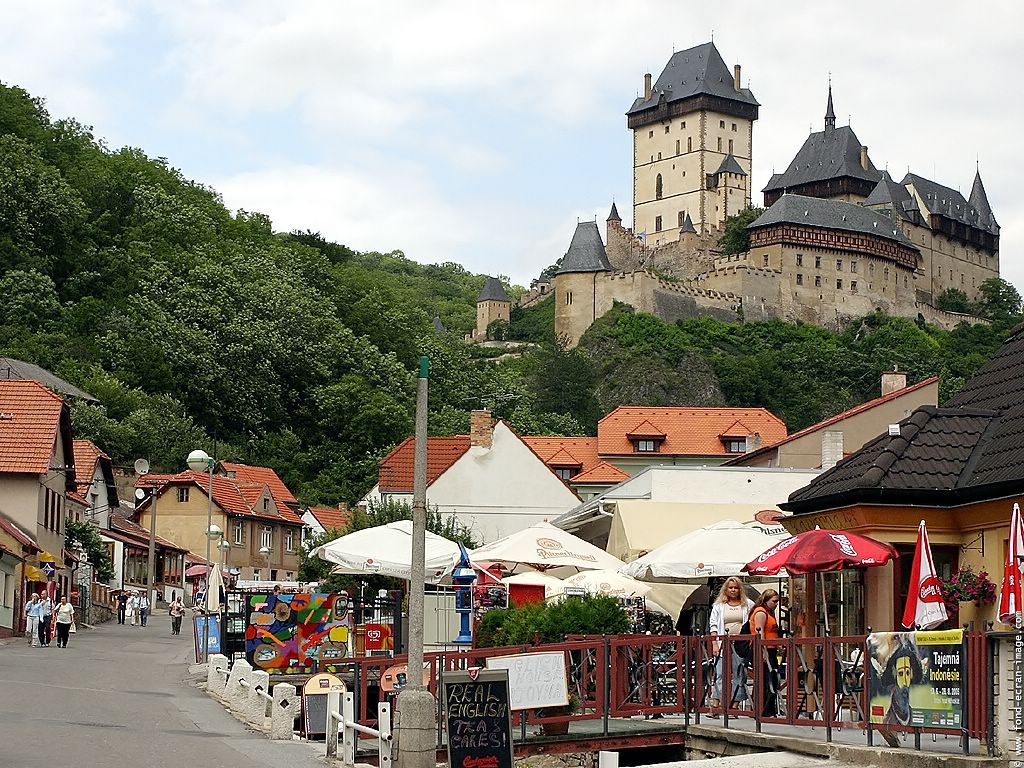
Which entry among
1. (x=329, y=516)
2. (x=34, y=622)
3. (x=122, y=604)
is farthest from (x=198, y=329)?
(x=34, y=622)

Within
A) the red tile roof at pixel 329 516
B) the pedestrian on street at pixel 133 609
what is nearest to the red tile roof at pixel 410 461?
the pedestrian on street at pixel 133 609

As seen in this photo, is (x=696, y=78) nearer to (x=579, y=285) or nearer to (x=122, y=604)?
(x=579, y=285)

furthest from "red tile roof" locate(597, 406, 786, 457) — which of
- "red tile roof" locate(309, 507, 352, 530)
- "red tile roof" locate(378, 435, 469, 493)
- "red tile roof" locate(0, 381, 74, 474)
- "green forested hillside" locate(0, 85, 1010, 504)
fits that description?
"red tile roof" locate(0, 381, 74, 474)

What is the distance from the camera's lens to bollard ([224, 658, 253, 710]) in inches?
814

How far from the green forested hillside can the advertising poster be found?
213 ft

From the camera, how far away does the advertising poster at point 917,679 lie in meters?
12.5

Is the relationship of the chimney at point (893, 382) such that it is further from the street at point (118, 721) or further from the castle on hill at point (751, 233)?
the castle on hill at point (751, 233)

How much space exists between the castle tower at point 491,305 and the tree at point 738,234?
2201cm

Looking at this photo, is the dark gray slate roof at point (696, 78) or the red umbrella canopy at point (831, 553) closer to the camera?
the red umbrella canopy at point (831, 553)

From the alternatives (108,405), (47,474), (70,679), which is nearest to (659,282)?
(108,405)

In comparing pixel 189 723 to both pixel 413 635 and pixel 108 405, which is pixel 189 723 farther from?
pixel 108 405

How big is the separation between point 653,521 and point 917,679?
48.7ft

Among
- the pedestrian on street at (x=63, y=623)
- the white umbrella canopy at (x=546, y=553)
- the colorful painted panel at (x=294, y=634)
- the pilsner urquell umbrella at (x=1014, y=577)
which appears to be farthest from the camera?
the pedestrian on street at (x=63, y=623)

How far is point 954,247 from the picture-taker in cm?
16138
